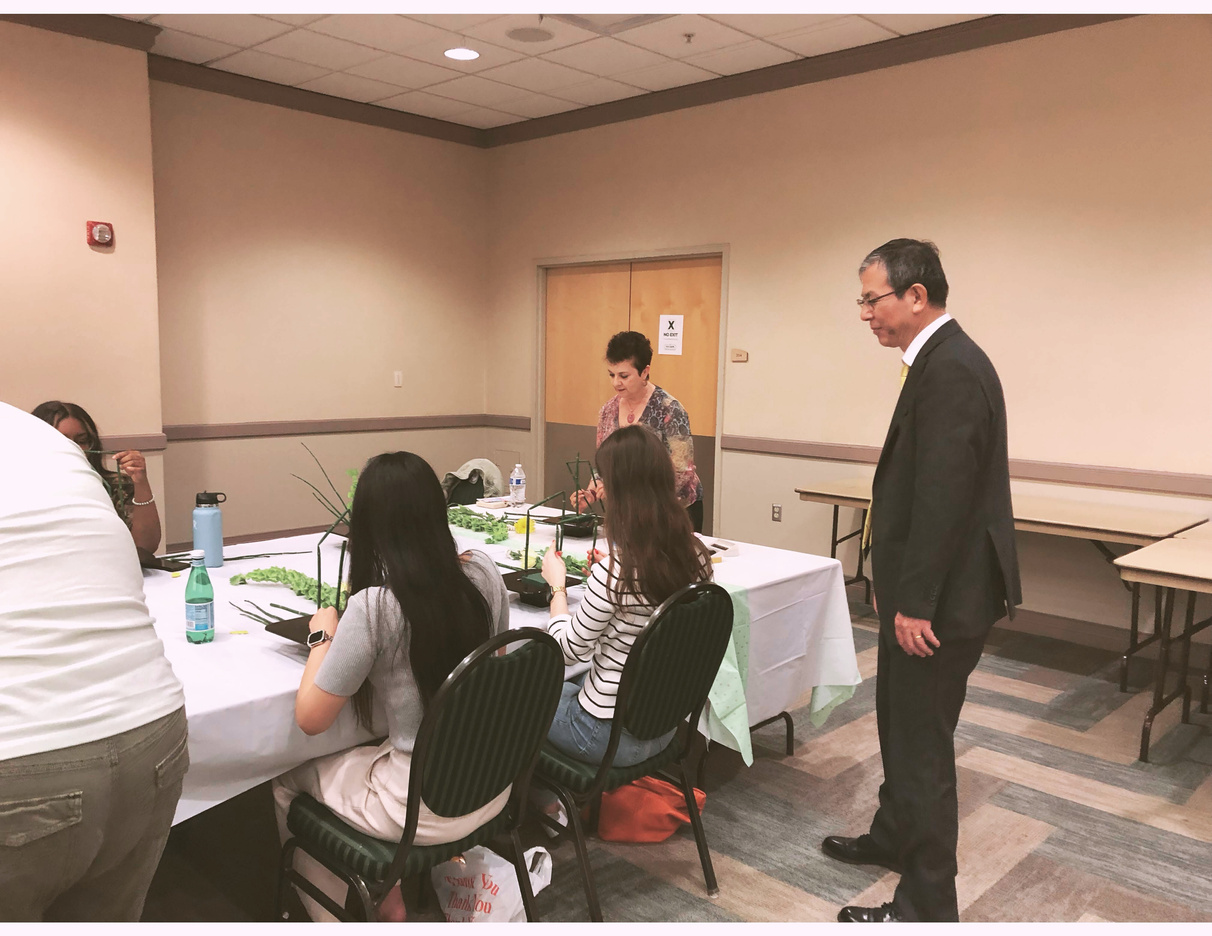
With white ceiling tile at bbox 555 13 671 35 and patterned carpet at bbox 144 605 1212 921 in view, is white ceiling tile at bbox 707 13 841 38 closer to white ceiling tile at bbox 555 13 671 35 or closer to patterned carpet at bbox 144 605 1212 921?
white ceiling tile at bbox 555 13 671 35

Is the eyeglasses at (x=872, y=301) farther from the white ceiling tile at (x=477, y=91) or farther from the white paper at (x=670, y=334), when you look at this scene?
the white ceiling tile at (x=477, y=91)

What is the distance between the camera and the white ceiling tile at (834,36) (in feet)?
14.3

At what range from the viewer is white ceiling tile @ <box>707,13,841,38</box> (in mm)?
4219

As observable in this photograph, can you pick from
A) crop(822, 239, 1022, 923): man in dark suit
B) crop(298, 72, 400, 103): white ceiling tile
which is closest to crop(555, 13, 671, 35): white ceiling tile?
crop(298, 72, 400, 103): white ceiling tile

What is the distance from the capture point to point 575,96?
5.71 meters

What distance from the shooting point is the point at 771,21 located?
170 inches

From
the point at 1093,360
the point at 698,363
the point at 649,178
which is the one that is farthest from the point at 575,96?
the point at 1093,360

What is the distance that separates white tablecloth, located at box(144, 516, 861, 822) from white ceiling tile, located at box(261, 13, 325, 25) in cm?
275

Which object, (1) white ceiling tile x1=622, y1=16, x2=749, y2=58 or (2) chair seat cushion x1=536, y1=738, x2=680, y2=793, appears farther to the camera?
(1) white ceiling tile x1=622, y1=16, x2=749, y2=58

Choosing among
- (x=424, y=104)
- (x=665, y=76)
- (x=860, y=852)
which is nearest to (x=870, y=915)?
(x=860, y=852)

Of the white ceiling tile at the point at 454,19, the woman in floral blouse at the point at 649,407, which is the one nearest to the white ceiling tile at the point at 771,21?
the white ceiling tile at the point at 454,19

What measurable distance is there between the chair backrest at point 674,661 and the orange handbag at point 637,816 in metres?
0.43

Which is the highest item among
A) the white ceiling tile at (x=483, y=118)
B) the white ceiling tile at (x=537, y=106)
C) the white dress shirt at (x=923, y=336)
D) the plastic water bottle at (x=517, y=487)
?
the white ceiling tile at (x=483, y=118)

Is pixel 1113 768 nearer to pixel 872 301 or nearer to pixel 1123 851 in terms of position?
Answer: pixel 1123 851
